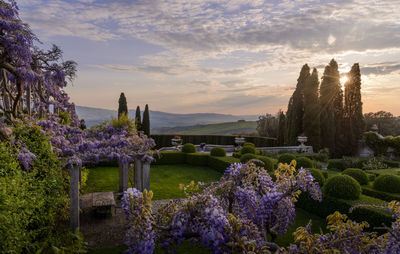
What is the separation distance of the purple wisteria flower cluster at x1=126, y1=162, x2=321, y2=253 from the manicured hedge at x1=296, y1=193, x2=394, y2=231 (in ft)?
12.9

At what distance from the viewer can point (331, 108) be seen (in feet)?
62.4

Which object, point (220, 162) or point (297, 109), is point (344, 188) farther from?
point (297, 109)

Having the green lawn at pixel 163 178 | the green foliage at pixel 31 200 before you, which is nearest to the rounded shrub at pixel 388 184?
the green lawn at pixel 163 178

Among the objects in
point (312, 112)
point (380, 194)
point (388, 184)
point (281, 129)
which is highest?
point (312, 112)

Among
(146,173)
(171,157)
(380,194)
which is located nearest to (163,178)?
(171,157)

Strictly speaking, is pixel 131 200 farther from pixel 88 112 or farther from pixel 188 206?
pixel 88 112

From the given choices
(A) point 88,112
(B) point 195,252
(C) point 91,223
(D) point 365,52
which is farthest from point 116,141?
(A) point 88,112

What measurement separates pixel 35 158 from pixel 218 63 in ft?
21.9

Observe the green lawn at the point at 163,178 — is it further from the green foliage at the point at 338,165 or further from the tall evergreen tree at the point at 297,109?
the tall evergreen tree at the point at 297,109

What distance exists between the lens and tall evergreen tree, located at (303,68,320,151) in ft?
60.8

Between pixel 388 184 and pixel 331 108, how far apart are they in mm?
12760

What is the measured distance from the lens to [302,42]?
9.29m

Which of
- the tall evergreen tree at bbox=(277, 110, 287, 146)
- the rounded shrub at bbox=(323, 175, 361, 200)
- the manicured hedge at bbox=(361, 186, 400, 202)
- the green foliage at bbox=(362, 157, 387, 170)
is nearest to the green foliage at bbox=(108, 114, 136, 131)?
the rounded shrub at bbox=(323, 175, 361, 200)

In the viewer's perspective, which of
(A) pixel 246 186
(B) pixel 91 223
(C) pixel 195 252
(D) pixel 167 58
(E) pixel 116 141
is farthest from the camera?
(D) pixel 167 58
